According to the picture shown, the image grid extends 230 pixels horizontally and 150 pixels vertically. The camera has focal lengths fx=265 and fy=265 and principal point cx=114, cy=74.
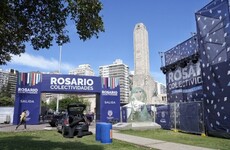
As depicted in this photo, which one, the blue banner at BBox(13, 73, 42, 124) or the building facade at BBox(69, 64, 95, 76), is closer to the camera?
the blue banner at BBox(13, 73, 42, 124)

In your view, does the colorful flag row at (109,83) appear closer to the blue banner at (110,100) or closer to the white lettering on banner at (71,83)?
the blue banner at (110,100)

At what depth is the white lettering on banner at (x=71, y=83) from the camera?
30812 millimetres

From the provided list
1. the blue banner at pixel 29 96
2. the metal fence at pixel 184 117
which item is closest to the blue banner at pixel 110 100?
the blue banner at pixel 29 96

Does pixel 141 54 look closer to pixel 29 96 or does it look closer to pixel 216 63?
pixel 29 96

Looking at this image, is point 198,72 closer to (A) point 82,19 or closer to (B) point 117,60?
(A) point 82,19

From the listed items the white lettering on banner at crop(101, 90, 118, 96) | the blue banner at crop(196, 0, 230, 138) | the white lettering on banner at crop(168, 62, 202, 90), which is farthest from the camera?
the white lettering on banner at crop(101, 90, 118, 96)

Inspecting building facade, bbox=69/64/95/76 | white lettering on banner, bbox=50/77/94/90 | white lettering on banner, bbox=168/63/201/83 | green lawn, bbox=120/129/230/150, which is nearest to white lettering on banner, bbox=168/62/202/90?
white lettering on banner, bbox=168/63/201/83

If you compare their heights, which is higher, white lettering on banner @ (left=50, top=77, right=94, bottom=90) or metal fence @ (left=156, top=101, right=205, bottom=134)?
white lettering on banner @ (left=50, top=77, right=94, bottom=90)

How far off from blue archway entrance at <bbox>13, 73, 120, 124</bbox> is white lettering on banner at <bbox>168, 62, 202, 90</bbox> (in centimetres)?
926

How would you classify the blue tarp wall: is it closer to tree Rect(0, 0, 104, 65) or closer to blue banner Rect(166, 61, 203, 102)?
blue banner Rect(166, 61, 203, 102)

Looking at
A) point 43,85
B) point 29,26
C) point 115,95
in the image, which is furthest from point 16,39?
point 115,95

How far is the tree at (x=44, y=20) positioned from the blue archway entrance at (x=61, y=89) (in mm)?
21912

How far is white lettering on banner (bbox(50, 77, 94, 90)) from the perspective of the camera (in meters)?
30.8

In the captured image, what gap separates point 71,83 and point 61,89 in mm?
1361
